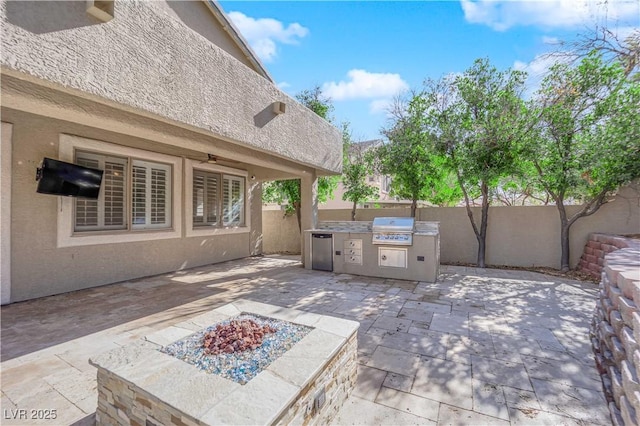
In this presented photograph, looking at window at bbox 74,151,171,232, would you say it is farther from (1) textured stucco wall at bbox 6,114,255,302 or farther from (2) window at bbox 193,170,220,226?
(2) window at bbox 193,170,220,226

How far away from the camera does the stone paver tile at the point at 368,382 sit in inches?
113

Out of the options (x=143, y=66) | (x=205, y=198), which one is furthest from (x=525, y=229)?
(x=143, y=66)

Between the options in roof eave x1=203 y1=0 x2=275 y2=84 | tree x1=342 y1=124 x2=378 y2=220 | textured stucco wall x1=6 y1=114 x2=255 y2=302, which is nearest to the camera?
textured stucco wall x1=6 y1=114 x2=255 y2=302

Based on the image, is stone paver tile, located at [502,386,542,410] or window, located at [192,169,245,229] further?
window, located at [192,169,245,229]

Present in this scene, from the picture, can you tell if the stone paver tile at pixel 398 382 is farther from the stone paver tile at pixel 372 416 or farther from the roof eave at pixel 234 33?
the roof eave at pixel 234 33

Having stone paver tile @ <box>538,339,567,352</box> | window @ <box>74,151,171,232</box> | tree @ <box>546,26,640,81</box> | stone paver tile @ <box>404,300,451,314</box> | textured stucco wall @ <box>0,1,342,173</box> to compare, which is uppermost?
tree @ <box>546,26,640,81</box>

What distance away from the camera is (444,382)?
307 cm

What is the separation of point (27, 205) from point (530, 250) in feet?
45.2

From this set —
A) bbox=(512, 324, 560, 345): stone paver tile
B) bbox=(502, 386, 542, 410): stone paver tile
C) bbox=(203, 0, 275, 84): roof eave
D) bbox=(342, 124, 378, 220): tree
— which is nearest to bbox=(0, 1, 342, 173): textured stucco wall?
bbox=(203, 0, 275, 84): roof eave

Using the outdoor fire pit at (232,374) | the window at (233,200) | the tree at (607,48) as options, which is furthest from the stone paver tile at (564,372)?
the window at (233,200)

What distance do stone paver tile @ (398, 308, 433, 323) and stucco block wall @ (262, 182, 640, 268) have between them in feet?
19.8

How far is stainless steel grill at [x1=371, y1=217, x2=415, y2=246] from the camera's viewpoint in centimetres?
744

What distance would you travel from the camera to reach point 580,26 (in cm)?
686

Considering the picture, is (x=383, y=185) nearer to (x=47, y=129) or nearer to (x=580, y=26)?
(x=580, y=26)
